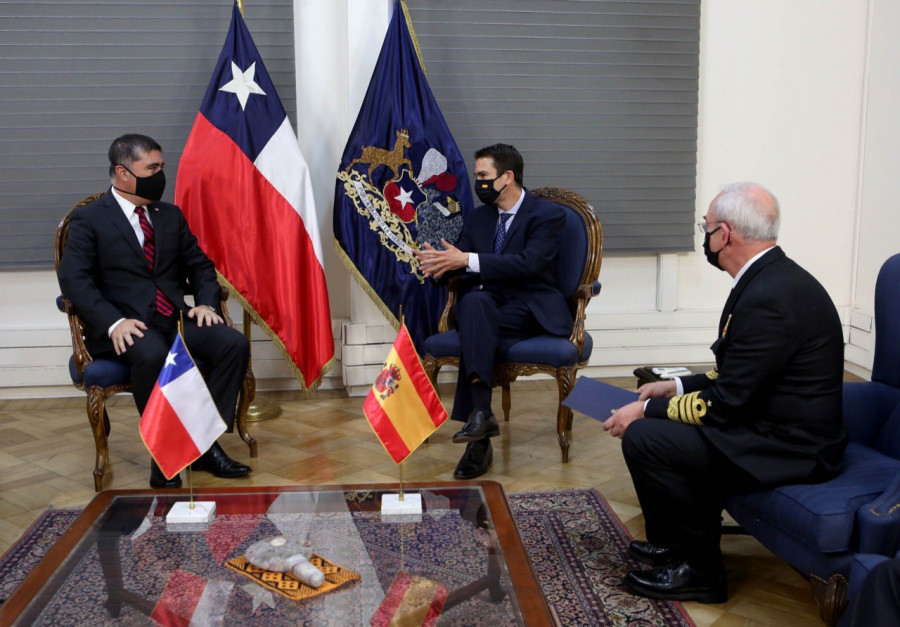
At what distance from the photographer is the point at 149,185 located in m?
3.65

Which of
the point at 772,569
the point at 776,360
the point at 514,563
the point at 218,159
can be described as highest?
the point at 218,159

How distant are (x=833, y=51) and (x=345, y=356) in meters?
3.35

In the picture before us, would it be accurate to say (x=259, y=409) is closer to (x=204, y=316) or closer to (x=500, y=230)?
(x=204, y=316)

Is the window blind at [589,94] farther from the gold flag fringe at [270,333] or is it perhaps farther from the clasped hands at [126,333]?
the clasped hands at [126,333]

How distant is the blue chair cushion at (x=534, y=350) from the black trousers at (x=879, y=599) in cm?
187

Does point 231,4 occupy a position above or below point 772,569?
above

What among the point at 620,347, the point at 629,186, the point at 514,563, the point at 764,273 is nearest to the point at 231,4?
the point at 629,186

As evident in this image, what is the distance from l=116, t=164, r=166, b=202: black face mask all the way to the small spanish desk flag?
157 centimetres

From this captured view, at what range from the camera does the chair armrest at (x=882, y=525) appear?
2.18 metres

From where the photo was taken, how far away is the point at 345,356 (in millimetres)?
4855

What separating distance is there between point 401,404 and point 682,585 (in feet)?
3.23

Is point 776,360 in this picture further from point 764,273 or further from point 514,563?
point 514,563

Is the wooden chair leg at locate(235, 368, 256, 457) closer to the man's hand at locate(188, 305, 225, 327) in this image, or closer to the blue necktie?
the man's hand at locate(188, 305, 225, 327)

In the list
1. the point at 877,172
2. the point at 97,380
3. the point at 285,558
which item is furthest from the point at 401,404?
the point at 877,172
